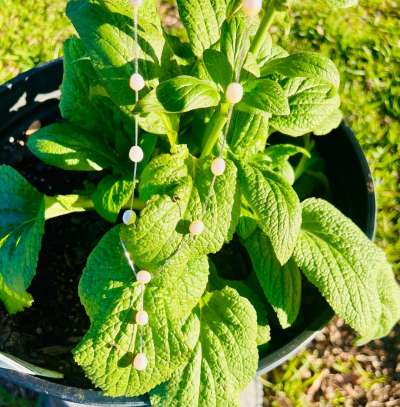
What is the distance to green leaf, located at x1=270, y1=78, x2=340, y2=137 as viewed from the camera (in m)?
1.37

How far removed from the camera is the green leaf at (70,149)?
1.47m

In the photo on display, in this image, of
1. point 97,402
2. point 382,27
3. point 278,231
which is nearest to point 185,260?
point 278,231

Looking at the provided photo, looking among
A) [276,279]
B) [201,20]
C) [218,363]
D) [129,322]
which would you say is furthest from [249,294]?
[201,20]

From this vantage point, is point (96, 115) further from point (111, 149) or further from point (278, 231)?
point (278, 231)

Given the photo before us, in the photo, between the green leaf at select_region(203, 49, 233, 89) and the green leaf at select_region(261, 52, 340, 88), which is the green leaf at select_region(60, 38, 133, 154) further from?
the green leaf at select_region(261, 52, 340, 88)

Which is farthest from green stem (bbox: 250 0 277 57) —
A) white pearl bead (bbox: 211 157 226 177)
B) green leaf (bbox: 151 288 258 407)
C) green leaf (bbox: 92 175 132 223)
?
green leaf (bbox: 151 288 258 407)

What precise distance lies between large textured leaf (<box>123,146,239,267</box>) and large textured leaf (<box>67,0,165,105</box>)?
220 millimetres

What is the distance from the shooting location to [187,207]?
3.96 feet

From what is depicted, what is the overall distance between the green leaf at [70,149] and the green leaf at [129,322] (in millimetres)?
282

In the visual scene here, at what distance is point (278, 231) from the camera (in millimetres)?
1180

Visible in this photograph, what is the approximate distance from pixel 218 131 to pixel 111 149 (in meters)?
0.44

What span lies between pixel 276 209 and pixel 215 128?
0.76ft

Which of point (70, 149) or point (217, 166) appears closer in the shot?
point (217, 166)

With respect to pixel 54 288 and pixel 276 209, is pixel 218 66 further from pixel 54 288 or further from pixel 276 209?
pixel 54 288
